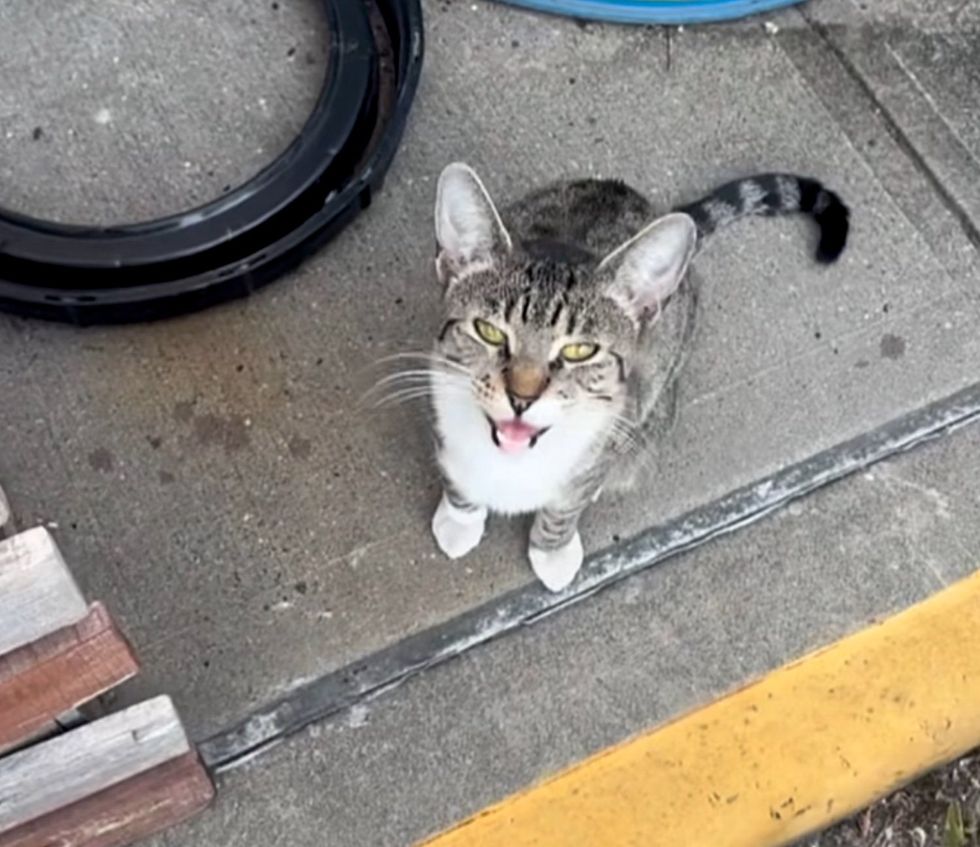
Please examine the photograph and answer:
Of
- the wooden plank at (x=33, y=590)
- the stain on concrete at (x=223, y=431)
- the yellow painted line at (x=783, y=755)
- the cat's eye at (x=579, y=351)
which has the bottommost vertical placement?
the yellow painted line at (x=783, y=755)

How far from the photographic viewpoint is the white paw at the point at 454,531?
255 centimetres

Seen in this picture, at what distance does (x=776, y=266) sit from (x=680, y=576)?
2.21 feet

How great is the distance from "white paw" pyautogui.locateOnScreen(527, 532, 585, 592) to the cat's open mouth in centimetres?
37

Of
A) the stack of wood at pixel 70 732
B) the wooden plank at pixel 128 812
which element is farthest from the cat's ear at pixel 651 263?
the wooden plank at pixel 128 812

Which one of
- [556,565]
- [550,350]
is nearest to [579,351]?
[550,350]

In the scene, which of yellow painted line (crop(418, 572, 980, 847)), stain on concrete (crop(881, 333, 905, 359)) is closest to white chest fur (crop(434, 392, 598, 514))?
yellow painted line (crop(418, 572, 980, 847))

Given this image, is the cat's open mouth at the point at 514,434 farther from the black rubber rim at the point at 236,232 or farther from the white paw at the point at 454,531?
the black rubber rim at the point at 236,232

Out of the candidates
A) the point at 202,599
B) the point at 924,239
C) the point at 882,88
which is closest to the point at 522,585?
the point at 202,599

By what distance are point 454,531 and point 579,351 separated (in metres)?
0.54

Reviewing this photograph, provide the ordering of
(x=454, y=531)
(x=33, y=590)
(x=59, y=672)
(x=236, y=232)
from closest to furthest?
(x=33, y=590)
(x=59, y=672)
(x=454, y=531)
(x=236, y=232)

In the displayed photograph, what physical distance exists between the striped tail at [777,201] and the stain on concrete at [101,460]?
113 centimetres

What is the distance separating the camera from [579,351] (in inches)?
84.4

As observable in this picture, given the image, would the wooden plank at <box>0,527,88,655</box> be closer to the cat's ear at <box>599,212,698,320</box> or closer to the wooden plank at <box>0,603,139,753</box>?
the wooden plank at <box>0,603,139,753</box>

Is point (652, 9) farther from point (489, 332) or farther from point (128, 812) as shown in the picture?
point (128, 812)
